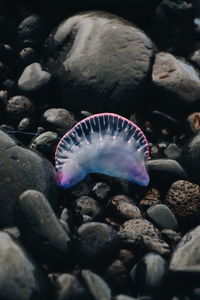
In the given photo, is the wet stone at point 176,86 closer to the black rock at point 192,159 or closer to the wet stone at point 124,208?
the black rock at point 192,159

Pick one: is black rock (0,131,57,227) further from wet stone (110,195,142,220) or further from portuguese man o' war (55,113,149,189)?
wet stone (110,195,142,220)

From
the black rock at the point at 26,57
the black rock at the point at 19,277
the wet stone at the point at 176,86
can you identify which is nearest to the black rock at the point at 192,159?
the wet stone at the point at 176,86

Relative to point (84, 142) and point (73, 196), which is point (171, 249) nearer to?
point (73, 196)

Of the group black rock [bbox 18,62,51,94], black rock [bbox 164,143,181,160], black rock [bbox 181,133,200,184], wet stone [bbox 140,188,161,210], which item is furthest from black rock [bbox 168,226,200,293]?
black rock [bbox 18,62,51,94]

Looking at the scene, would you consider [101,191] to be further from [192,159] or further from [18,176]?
[192,159]

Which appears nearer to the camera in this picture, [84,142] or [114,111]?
[84,142]

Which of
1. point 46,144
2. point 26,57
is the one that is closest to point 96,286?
point 46,144

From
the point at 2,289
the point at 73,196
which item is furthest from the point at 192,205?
the point at 2,289
